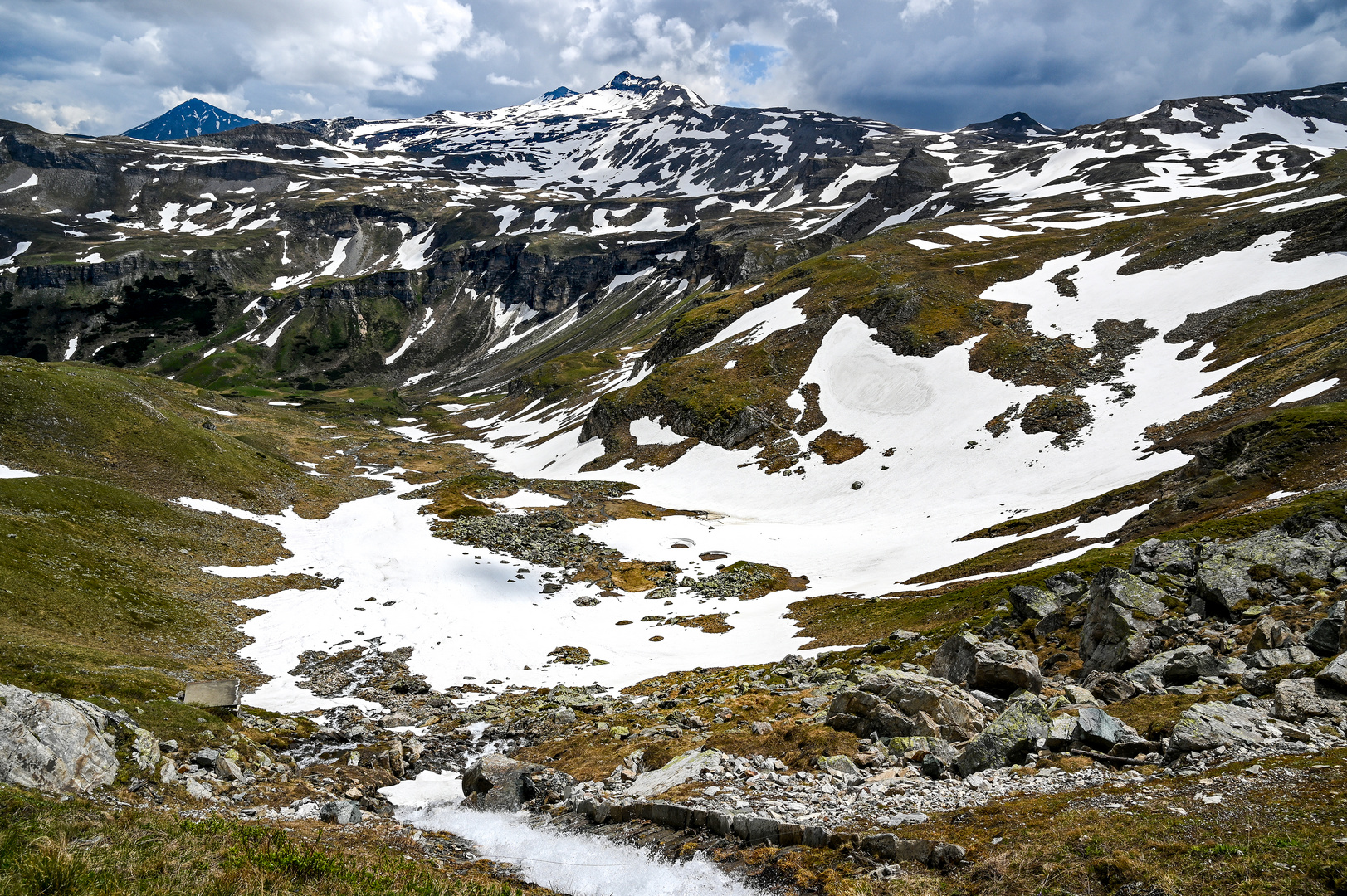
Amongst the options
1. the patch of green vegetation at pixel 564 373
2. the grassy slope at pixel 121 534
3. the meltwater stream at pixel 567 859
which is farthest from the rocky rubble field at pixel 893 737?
the patch of green vegetation at pixel 564 373

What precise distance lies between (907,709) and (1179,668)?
6761mm

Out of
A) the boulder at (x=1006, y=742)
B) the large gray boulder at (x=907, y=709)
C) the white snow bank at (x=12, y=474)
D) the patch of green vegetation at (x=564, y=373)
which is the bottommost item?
the large gray boulder at (x=907, y=709)

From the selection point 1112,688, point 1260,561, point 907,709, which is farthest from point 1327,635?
point 907,709

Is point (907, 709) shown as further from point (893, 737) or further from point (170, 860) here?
point (170, 860)

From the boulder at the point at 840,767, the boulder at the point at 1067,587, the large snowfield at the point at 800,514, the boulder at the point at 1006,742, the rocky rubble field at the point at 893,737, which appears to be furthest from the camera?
the large snowfield at the point at 800,514

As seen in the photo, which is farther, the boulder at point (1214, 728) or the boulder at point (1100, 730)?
the boulder at point (1100, 730)

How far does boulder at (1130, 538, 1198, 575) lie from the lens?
22344 millimetres

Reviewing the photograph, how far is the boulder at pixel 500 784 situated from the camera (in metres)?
18.5

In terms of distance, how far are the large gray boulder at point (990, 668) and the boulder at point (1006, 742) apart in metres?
4.00

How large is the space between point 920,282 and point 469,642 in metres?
84.4

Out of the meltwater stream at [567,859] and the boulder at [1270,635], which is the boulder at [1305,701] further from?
the meltwater stream at [567,859]

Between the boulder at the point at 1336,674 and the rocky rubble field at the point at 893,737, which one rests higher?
the boulder at the point at 1336,674

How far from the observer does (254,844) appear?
435 inches

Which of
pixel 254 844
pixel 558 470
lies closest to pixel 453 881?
pixel 254 844
